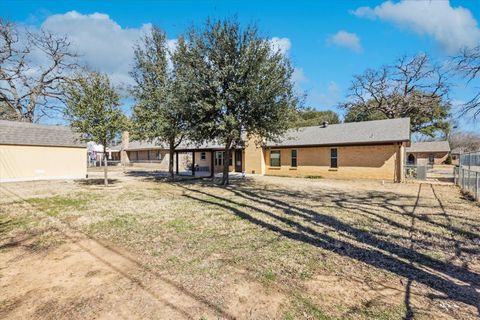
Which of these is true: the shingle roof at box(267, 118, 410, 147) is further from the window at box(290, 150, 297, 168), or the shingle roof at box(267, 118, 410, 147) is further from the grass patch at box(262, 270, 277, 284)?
the grass patch at box(262, 270, 277, 284)

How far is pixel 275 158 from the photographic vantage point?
2256 centimetres

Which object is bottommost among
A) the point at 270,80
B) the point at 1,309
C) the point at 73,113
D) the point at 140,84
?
the point at 1,309

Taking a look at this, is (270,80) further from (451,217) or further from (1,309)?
(1,309)

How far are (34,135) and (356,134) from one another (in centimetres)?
2337

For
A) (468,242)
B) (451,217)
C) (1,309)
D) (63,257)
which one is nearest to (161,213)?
(63,257)

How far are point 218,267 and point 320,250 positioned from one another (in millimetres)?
1991

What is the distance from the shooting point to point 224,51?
13086 millimetres

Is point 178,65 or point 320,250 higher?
point 178,65

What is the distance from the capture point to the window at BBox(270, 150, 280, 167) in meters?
22.3

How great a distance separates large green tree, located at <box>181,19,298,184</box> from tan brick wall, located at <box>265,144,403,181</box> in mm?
7155

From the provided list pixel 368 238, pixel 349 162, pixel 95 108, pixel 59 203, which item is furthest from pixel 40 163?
pixel 349 162

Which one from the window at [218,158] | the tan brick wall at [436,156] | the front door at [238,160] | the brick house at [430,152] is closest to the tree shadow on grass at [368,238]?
the front door at [238,160]

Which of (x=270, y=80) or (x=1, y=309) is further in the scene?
(x=270, y=80)

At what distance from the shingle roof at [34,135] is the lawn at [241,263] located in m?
13.1
